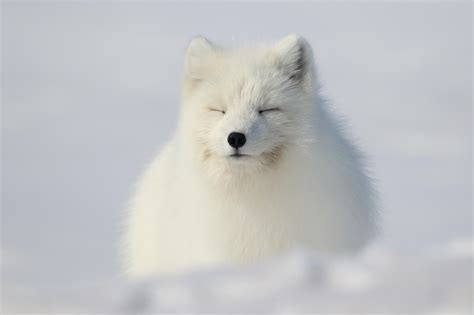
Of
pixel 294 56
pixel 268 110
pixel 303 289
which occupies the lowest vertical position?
pixel 303 289

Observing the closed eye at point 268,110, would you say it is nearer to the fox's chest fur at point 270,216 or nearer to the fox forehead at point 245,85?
the fox forehead at point 245,85

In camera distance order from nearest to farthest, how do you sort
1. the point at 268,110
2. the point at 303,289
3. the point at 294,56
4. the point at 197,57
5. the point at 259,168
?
the point at 303,289, the point at 259,168, the point at 268,110, the point at 294,56, the point at 197,57

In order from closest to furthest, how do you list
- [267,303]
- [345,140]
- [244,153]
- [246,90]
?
1. [267,303]
2. [244,153]
3. [246,90]
4. [345,140]

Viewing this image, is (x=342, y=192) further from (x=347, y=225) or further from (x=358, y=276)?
(x=358, y=276)

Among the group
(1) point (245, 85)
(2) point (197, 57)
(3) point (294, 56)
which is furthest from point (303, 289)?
(2) point (197, 57)

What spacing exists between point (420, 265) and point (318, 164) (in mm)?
2967

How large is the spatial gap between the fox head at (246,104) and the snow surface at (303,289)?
8.36 ft

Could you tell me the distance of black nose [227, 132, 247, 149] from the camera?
488 cm

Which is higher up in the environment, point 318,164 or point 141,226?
point 318,164

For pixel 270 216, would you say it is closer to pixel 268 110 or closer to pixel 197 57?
pixel 268 110

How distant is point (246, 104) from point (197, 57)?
28.9 inches

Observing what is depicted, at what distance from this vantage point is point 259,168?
203 inches

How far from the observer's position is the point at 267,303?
2232 mm

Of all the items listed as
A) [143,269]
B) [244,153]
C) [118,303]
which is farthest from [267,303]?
[143,269]
